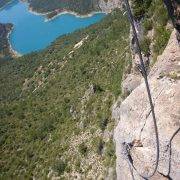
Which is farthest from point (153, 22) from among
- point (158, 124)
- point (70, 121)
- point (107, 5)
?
point (107, 5)

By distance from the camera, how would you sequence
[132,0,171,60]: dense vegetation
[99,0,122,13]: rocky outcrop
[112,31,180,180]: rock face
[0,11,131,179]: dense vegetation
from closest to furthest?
[112,31,180,180]: rock face, [132,0,171,60]: dense vegetation, [0,11,131,179]: dense vegetation, [99,0,122,13]: rocky outcrop

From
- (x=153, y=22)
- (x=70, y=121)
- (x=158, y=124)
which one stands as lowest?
(x=70, y=121)

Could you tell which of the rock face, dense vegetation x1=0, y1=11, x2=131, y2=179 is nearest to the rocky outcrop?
dense vegetation x1=0, y1=11, x2=131, y2=179

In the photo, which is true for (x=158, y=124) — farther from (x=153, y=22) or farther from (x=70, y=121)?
(x=70, y=121)

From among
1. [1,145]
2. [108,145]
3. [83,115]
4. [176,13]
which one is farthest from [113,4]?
[176,13]

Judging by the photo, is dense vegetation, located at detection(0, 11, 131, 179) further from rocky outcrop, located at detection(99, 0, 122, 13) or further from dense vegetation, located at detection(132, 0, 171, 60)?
rocky outcrop, located at detection(99, 0, 122, 13)

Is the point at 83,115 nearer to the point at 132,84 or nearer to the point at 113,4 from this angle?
the point at 132,84

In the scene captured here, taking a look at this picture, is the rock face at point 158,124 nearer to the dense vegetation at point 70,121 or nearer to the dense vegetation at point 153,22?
the dense vegetation at point 153,22
